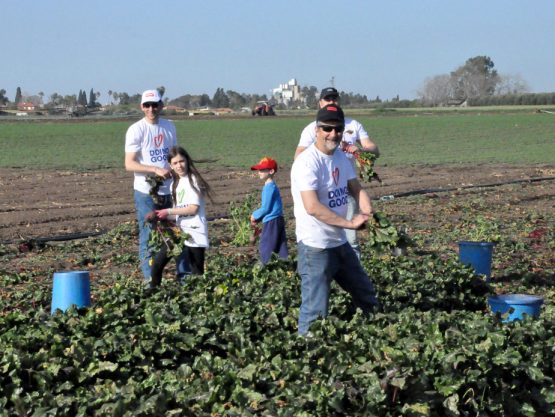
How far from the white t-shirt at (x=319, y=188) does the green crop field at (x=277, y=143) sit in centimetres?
2017

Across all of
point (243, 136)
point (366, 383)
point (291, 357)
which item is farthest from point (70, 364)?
point (243, 136)

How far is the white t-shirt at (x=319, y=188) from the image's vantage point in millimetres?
6551

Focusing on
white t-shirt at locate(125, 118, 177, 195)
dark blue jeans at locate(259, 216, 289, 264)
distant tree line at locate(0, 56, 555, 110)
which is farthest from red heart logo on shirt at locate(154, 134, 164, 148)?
distant tree line at locate(0, 56, 555, 110)

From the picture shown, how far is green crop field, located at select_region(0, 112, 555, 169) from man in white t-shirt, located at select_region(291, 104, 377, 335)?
66.1ft

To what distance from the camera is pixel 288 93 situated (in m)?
149

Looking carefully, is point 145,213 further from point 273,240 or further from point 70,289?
point 273,240

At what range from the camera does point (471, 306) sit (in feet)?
28.1

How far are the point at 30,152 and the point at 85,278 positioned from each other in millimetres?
25921

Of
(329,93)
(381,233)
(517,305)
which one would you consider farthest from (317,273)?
(329,93)

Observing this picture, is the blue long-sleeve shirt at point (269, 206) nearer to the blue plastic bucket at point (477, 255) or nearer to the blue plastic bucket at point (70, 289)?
the blue plastic bucket at point (477, 255)

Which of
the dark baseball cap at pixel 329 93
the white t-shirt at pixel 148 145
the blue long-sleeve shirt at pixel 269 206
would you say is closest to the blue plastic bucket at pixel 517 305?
the dark baseball cap at pixel 329 93

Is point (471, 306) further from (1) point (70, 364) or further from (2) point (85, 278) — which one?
(1) point (70, 364)

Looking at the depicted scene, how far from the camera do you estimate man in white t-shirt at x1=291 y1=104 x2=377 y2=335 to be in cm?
654

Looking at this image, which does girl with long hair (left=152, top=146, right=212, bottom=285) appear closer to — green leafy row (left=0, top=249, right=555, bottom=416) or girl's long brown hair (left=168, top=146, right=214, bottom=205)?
girl's long brown hair (left=168, top=146, right=214, bottom=205)
